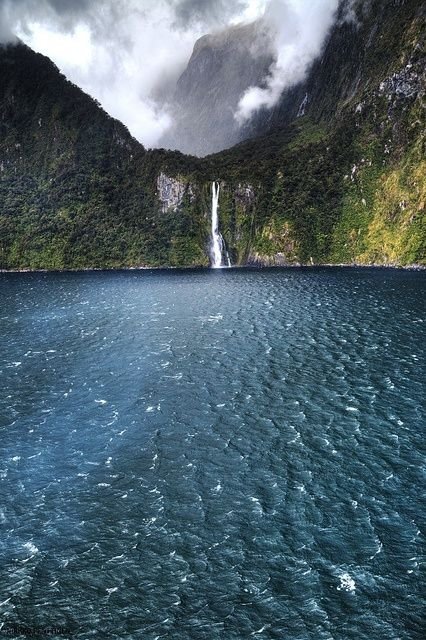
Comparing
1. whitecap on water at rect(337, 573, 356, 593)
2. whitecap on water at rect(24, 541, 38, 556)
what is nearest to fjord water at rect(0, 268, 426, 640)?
whitecap on water at rect(337, 573, 356, 593)

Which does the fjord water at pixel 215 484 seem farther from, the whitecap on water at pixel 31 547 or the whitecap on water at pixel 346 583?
the whitecap on water at pixel 31 547

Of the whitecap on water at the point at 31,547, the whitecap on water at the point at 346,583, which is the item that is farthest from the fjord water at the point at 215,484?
the whitecap on water at the point at 31,547

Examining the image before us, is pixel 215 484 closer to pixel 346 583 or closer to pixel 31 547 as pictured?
pixel 346 583

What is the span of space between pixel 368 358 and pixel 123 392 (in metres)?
36.0

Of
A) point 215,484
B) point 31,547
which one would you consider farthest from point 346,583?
point 31,547

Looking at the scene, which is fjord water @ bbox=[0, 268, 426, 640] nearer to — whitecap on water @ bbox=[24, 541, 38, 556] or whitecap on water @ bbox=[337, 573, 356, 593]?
whitecap on water @ bbox=[337, 573, 356, 593]

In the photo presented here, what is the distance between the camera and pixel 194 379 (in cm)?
6234

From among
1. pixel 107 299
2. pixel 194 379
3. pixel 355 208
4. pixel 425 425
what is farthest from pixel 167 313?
pixel 355 208

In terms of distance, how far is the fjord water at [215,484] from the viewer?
2625 cm

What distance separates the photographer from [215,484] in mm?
37719

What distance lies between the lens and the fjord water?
→ 2625 centimetres

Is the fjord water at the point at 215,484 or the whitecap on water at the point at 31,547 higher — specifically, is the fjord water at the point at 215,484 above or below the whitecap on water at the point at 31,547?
above

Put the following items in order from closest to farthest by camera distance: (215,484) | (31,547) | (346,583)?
(346,583) < (31,547) < (215,484)

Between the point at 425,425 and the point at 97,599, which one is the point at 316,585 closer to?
the point at 97,599
